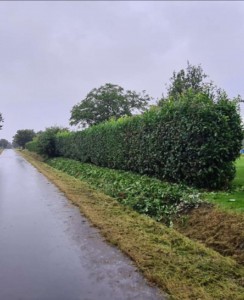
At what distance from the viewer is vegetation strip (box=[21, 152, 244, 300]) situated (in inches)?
156

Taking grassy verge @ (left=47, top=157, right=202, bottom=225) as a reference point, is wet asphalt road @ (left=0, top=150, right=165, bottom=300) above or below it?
below

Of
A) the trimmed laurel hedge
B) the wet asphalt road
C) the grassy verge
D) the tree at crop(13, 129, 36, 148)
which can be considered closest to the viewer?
the wet asphalt road

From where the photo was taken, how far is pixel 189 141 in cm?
1052

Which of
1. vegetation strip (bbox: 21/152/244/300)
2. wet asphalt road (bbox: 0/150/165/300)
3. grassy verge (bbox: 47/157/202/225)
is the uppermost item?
grassy verge (bbox: 47/157/202/225)

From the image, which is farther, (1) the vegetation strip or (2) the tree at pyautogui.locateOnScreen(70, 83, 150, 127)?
(2) the tree at pyautogui.locateOnScreen(70, 83, 150, 127)

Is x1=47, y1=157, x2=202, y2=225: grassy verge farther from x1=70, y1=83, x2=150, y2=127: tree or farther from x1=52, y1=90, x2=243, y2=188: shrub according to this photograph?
x1=70, y1=83, x2=150, y2=127: tree

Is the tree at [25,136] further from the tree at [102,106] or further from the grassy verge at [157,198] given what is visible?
the grassy verge at [157,198]

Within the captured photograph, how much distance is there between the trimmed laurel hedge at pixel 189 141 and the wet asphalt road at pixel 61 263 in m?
4.24

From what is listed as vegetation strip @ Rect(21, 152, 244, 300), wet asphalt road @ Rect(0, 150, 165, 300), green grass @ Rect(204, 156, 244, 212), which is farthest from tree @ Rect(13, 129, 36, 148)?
vegetation strip @ Rect(21, 152, 244, 300)

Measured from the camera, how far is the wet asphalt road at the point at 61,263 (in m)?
3.96

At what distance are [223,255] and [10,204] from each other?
268 inches

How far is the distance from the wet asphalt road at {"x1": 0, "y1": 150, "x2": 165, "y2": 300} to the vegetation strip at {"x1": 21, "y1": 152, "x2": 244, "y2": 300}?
228 mm

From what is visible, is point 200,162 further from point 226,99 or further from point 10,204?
point 10,204

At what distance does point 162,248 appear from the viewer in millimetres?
5484
